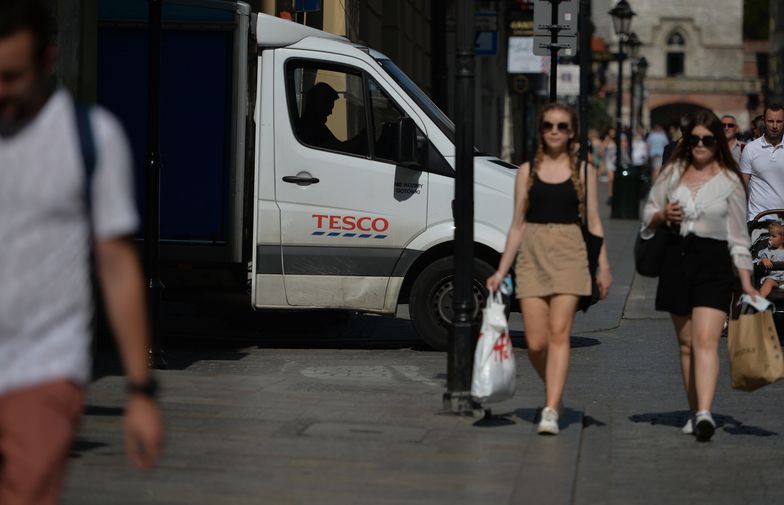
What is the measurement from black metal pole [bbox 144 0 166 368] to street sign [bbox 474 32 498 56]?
46.0ft

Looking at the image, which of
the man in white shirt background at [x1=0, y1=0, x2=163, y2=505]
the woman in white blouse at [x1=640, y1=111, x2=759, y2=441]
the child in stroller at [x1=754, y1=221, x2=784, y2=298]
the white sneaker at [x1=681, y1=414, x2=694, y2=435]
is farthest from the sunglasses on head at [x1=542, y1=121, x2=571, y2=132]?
the child in stroller at [x1=754, y1=221, x2=784, y2=298]

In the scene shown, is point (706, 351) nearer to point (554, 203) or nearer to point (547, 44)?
point (554, 203)

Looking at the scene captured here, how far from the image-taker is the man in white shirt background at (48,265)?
374 cm

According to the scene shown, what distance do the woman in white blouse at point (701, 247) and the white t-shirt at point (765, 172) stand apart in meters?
4.71

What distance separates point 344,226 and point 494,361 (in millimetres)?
3686

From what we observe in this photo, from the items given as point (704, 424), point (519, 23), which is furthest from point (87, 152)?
point (519, 23)

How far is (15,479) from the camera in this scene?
12.2 ft

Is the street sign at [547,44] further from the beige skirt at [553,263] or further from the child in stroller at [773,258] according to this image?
A: the beige skirt at [553,263]

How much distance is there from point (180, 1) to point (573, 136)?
4447 millimetres

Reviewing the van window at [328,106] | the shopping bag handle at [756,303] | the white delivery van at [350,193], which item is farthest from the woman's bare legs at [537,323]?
the van window at [328,106]

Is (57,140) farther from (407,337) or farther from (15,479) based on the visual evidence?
(407,337)

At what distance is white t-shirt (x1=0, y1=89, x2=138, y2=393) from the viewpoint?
148 inches

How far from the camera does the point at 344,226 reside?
11.5 meters

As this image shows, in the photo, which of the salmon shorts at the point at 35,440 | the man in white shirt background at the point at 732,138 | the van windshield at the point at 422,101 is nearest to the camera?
the salmon shorts at the point at 35,440
